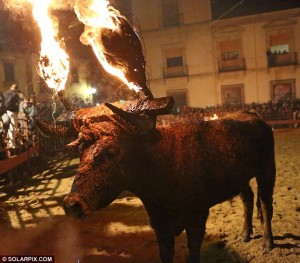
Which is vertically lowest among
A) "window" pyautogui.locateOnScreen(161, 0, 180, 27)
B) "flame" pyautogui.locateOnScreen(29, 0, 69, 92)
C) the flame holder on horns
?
the flame holder on horns

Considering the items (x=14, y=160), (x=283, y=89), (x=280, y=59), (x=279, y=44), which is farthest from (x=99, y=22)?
(x=279, y=44)

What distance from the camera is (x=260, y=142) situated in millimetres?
4633

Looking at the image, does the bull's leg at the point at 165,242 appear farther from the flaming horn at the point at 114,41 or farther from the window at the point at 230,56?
the window at the point at 230,56

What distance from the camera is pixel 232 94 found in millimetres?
30797

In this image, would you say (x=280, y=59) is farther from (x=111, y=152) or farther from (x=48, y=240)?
(x=111, y=152)

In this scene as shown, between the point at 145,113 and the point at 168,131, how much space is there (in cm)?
66

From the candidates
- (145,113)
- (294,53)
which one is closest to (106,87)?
(294,53)

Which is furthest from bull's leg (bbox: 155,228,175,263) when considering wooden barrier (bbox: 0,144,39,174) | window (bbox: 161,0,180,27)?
window (bbox: 161,0,180,27)

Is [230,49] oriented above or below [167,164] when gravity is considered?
above

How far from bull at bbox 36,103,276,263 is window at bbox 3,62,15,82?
31453mm

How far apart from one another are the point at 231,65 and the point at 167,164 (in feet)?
95.8

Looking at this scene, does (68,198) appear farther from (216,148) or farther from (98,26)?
(98,26)

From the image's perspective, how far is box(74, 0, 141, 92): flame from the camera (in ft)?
13.4

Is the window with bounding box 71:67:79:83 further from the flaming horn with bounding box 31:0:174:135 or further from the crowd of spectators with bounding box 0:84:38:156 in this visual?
the flaming horn with bounding box 31:0:174:135
